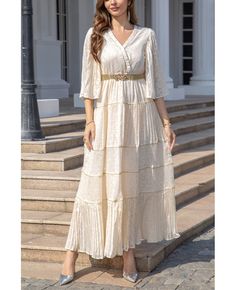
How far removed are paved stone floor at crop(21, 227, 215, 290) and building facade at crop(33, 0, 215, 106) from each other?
268 inches

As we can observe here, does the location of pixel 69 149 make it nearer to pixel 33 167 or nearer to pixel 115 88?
pixel 33 167

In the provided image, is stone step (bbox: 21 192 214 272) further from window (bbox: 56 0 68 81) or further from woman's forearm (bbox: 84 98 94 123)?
window (bbox: 56 0 68 81)

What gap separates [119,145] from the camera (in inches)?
181

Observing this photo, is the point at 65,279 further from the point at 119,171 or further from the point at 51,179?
the point at 51,179

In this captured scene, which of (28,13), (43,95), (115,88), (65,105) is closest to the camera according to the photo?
(115,88)

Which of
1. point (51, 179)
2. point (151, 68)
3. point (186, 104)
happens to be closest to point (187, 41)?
point (186, 104)

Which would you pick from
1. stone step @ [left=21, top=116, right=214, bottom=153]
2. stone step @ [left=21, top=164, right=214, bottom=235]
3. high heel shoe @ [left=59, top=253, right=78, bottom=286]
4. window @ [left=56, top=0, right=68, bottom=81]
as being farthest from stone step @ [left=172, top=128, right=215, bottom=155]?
window @ [left=56, top=0, right=68, bottom=81]

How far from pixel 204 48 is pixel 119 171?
40.5 feet

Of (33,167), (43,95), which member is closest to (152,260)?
(33,167)

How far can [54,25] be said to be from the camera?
45.5 ft

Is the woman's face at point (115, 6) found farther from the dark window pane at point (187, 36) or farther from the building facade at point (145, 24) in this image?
the dark window pane at point (187, 36)
